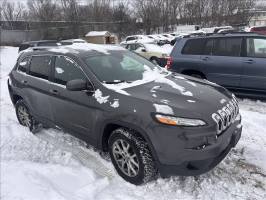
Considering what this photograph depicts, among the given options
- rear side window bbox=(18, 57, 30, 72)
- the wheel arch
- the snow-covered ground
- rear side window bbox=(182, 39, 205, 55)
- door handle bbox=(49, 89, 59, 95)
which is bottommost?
the snow-covered ground

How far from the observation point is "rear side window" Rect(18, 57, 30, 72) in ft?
18.4

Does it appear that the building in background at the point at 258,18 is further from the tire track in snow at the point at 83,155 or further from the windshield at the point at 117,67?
the tire track in snow at the point at 83,155

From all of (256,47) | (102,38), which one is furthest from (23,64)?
(102,38)

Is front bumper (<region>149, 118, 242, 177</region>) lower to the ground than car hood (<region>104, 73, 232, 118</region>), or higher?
lower

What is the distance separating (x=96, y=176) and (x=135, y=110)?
121 cm

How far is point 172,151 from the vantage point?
3.19 m

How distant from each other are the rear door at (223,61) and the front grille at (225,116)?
3.25m

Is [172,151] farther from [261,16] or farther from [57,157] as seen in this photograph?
[261,16]

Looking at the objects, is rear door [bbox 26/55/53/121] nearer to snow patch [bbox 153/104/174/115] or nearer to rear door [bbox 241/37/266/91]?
snow patch [bbox 153/104/174/115]

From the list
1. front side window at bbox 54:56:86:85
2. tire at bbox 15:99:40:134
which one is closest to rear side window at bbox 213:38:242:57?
front side window at bbox 54:56:86:85

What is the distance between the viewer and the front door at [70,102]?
13.2ft

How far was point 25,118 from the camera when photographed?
5949 mm

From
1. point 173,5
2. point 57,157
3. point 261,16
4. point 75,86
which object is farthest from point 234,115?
point 261,16

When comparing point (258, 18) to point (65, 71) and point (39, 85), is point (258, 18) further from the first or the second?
point (65, 71)
